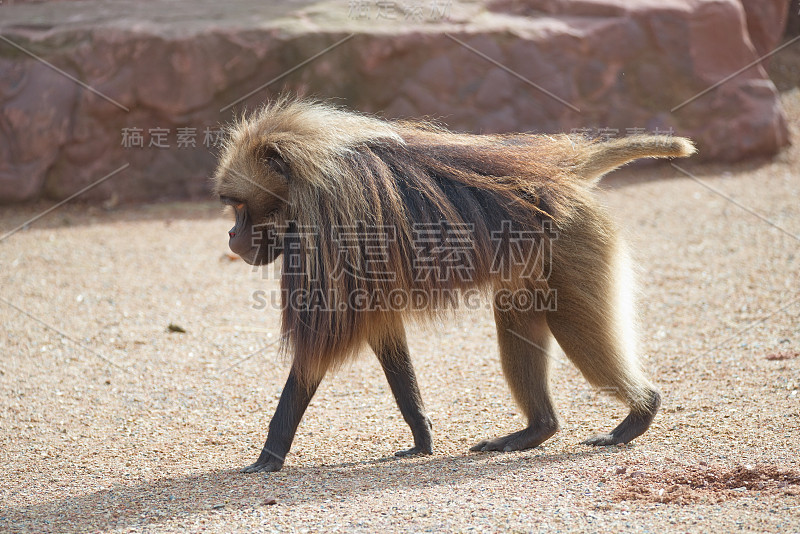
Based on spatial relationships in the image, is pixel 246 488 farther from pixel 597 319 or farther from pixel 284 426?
pixel 597 319

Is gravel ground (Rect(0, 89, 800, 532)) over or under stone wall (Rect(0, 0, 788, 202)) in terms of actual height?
A: under

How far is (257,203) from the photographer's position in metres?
3.71

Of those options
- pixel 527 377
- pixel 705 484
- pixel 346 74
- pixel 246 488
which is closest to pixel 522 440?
pixel 527 377

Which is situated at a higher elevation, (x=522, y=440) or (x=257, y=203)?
(x=257, y=203)

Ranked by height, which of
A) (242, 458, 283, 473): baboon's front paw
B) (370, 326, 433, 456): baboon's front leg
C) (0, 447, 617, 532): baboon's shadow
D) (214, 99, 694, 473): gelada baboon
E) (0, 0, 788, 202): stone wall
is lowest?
(0, 447, 617, 532): baboon's shadow

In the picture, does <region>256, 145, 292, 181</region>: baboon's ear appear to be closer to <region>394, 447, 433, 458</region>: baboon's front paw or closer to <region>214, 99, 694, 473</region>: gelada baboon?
<region>214, 99, 694, 473</region>: gelada baboon

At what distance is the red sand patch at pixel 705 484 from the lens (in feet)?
10.3

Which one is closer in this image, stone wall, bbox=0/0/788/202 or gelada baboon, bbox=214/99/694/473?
gelada baboon, bbox=214/99/694/473

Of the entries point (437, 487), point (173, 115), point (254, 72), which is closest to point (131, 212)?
point (173, 115)

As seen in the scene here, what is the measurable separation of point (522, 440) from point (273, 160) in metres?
1.72

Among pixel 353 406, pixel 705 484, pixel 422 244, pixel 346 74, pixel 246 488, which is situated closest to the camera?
pixel 705 484

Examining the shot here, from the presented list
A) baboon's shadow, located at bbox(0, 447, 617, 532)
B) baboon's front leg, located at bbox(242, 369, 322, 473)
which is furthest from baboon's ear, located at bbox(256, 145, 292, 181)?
baboon's shadow, located at bbox(0, 447, 617, 532)

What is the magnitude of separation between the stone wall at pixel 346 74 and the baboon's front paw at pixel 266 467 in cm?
490

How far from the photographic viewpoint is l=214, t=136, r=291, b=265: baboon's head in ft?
12.0
